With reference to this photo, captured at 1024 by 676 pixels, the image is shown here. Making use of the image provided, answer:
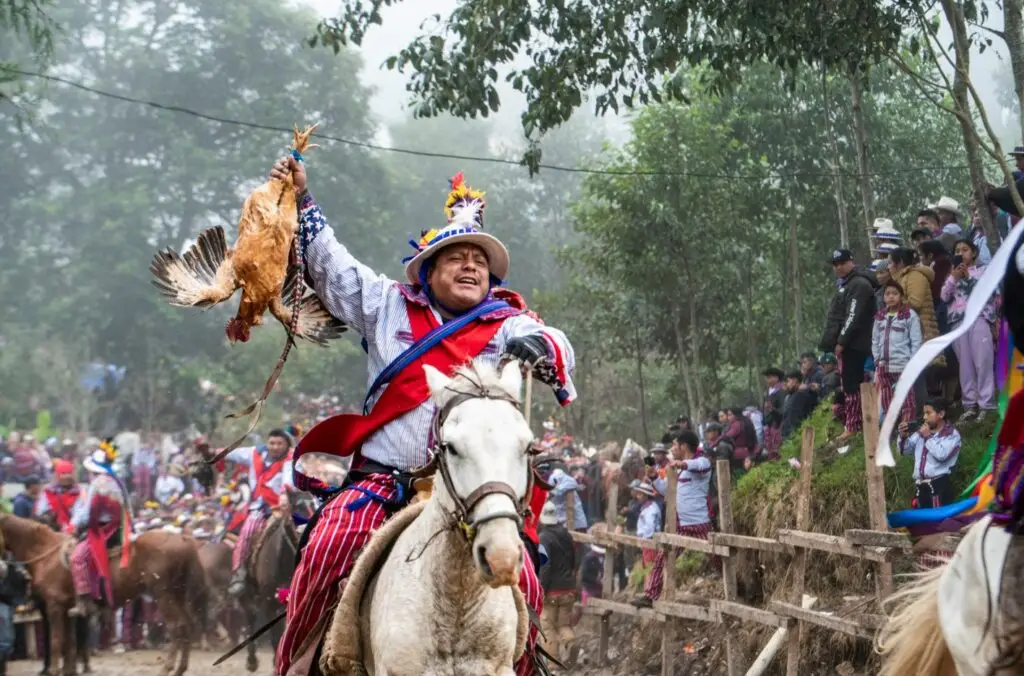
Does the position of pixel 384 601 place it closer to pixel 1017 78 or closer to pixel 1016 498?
pixel 1016 498

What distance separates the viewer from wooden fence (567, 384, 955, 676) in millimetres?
10055

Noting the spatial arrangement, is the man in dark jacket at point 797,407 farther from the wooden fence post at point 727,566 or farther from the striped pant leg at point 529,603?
the striped pant leg at point 529,603

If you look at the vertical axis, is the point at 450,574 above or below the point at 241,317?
below

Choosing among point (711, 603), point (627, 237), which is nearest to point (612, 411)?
point (627, 237)

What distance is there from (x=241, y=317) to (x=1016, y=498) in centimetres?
327

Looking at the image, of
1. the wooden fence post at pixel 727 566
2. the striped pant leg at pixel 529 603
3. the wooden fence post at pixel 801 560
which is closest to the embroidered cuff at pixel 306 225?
the striped pant leg at pixel 529 603

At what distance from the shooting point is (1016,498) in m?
4.43

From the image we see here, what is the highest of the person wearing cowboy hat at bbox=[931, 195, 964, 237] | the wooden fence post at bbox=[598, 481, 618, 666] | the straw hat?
the person wearing cowboy hat at bbox=[931, 195, 964, 237]

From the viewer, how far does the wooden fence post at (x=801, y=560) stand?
10.7 meters

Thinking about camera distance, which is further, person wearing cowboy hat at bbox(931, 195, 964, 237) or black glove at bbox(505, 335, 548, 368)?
person wearing cowboy hat at bbox(931, 195, 964, 237)

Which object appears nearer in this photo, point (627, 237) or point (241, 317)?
point (241, 317)

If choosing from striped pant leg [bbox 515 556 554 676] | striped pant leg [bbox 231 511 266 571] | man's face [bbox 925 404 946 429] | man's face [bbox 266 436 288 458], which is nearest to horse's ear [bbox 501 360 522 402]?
striped pant leg [bbox 515 556 554 676]

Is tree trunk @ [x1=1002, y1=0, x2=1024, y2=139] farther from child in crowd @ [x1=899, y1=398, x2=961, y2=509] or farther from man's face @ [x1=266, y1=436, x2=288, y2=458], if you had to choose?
man's face @ [x1=266, y1=436, x2=288, y2=458]

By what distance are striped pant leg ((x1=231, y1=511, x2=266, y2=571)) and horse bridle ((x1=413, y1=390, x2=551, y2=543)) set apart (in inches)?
486
